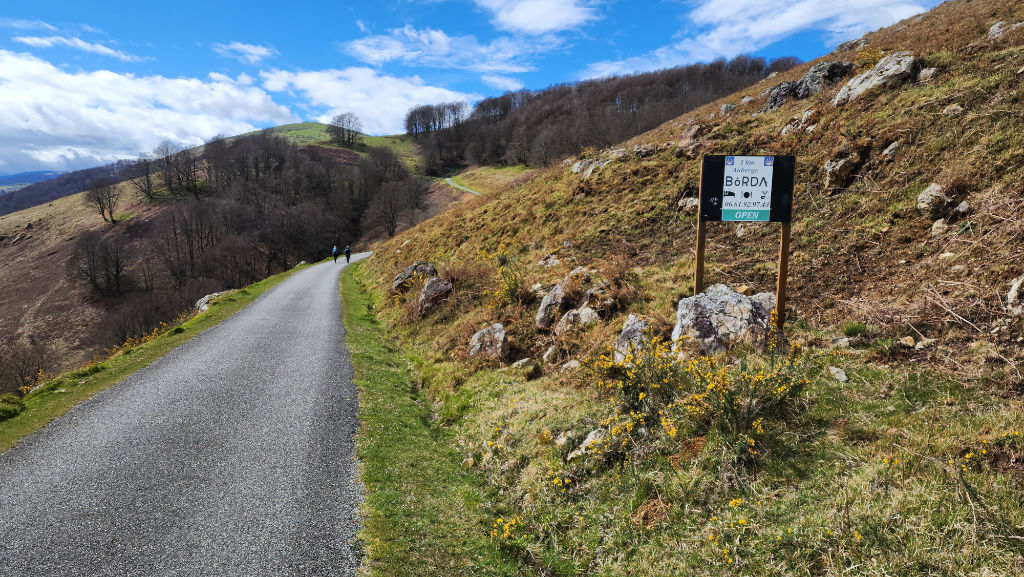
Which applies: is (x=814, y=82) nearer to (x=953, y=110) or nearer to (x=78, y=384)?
(x=953, y=110)

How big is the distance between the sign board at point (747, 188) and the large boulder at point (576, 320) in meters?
3.23

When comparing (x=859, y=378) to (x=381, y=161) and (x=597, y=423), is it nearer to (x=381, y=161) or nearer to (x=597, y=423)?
(x=597, y=423)

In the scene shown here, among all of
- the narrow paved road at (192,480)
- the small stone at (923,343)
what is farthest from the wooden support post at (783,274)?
the narrow paved road at (192,480)

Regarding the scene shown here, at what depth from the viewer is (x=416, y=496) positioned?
6004 mm

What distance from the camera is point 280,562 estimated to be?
4.64 m

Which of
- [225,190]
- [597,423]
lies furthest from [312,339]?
[225,190]

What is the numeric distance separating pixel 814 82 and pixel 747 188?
13750 mm

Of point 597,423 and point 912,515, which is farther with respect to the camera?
point 597,423

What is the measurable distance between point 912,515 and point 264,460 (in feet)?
26.5

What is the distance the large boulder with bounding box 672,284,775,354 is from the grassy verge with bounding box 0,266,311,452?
11.8 m

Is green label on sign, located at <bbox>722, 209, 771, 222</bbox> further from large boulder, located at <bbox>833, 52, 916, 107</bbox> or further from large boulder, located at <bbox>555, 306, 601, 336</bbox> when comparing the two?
large boulder, located at <bbox>833, 52, 916, 107</bbox>

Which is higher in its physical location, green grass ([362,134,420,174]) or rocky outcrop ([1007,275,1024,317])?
green grass ([362,134,420,174])

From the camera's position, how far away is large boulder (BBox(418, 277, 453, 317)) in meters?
14.7

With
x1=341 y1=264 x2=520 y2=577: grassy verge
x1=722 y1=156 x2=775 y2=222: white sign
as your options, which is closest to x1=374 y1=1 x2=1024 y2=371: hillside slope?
x1=722 y1=156 x2=775 y2=222: white sign
